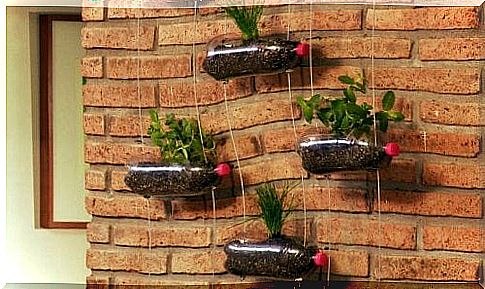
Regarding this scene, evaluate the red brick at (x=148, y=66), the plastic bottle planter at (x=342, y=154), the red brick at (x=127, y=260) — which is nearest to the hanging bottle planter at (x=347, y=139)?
the plastic bottle planter at (x=342, y=154)

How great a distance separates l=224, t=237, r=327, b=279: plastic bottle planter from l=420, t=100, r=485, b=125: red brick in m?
0.42

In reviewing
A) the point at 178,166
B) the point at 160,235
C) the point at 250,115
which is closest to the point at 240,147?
the point at 250,115

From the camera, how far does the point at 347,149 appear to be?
180 cm

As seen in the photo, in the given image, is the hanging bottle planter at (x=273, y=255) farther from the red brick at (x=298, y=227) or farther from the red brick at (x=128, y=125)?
the red brick at (x=128, y=125)

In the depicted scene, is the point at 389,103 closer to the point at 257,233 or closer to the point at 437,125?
the point at 437,125

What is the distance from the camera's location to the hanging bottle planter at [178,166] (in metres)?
1.88

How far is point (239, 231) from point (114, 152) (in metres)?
0.36

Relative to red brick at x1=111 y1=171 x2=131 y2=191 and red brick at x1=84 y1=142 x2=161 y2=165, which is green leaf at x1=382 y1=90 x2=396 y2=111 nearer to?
red brick at x1=84 y1=142 x2=161 y2=165

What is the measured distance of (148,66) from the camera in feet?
6.62

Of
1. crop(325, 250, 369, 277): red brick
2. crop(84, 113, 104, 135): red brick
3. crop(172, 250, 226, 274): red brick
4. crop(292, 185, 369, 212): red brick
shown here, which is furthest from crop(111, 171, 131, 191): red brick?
crop(325, 250, 369, 277): red brick

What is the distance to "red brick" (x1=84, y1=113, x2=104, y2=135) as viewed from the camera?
2.02 meters

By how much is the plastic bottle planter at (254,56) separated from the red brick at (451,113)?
32cm

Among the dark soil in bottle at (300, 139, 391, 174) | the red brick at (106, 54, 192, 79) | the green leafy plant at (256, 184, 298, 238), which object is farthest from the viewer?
the red brick at (106, 54, 192, 79)

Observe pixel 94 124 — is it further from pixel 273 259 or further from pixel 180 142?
pixel 273 259
